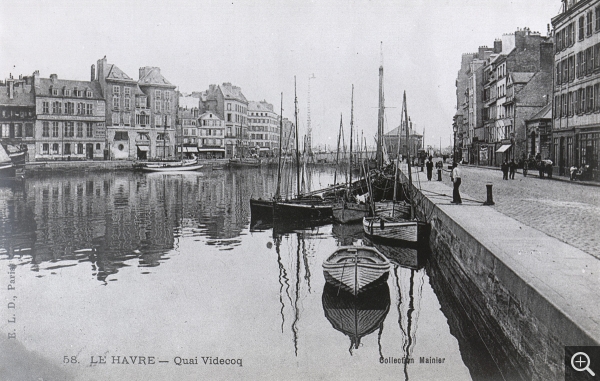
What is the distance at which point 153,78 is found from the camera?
90312 millimetres

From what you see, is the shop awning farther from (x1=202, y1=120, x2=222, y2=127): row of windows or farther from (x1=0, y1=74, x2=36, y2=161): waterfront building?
(x1=202, y1=120, x2=222, y2=127): row of windows

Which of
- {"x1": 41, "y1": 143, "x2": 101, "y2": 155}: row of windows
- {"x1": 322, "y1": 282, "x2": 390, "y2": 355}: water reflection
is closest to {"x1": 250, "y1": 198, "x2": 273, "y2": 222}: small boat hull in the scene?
{"x1": 322, "y1": 282, "x2": 390, "y2": 355}: water reflection

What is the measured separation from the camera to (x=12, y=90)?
240 feet

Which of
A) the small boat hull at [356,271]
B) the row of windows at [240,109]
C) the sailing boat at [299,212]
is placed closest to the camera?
the small boat hull at [356,271]

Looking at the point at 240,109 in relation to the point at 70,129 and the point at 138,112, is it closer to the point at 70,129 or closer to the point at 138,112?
the point at 138,112

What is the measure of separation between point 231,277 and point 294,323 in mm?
4544

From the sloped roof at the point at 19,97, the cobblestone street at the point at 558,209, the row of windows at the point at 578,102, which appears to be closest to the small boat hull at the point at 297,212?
the cobblestone street at the point at 558,209

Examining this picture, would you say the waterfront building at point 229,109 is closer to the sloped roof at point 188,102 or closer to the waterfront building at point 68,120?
the sloped roof at point 188,102

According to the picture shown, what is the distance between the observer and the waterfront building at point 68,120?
244 ft

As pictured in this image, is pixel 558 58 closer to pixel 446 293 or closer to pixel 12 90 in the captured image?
pixel 446 293

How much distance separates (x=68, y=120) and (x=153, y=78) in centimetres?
1862

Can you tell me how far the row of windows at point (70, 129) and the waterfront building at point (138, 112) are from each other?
3.53 metres

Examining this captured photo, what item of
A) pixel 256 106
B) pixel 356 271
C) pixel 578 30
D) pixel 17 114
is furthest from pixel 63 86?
pixel 356 271

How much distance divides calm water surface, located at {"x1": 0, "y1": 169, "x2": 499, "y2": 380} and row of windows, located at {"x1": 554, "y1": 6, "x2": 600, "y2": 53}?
63.9 feet
